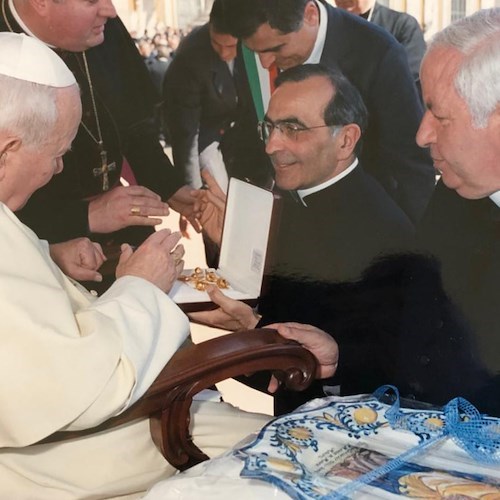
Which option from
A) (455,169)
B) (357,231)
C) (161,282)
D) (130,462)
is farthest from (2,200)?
(455,169)

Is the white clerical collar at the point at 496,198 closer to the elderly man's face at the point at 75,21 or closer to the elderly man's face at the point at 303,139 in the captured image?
the elderly man's face at the point at 303,139

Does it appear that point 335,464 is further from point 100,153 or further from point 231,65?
point 100,153

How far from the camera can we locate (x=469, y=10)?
2.70 m

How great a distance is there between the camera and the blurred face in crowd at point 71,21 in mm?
3246

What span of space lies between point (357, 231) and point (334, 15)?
0.63m

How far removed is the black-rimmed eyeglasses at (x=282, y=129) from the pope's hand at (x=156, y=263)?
1.38 feet

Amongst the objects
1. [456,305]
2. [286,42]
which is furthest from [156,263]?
[456,305]

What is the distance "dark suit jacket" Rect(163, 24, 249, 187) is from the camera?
316cm

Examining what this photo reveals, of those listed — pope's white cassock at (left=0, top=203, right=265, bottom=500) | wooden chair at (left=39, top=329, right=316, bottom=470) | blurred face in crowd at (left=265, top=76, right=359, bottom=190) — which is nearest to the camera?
pope's white cassock at (left=0, top=203, right=265, bottom=500)

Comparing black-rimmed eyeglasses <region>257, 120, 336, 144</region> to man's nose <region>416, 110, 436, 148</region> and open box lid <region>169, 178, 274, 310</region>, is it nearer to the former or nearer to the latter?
open box lid <region>169, 178, 274, 310</region>

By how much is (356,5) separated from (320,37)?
0.47 feet

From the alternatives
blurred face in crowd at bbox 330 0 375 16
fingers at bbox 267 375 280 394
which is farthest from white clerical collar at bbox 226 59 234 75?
fingers at bbox 267 375 280 394

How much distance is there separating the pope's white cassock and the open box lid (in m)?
0.53

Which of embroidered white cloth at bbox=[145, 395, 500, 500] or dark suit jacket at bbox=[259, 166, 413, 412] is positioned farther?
dark suit jacket at bbox=[259, 166, 413, 412]
